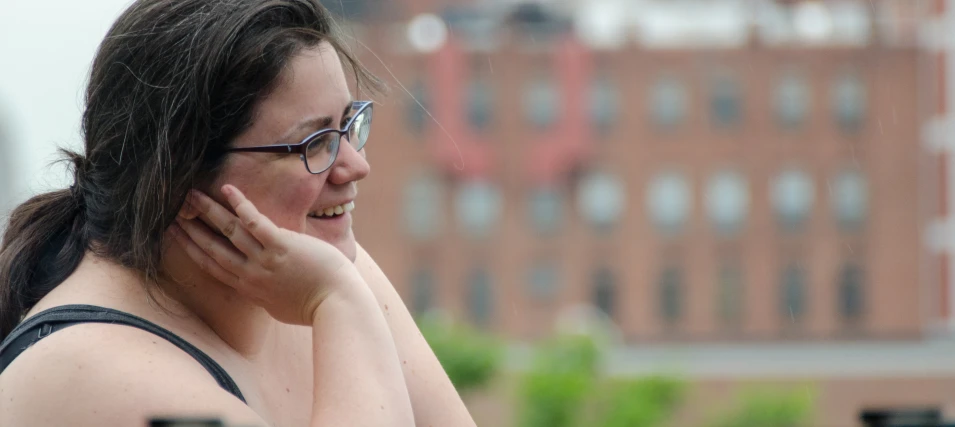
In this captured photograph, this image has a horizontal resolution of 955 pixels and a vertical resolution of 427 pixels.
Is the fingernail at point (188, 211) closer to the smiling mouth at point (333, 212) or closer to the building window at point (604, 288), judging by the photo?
the smiling mouth at point (333, 212)

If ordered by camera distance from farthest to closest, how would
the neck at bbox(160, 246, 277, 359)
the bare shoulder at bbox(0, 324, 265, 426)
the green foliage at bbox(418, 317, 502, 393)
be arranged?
the green foliage at bbox(418, 317, 502, 393) → the neck at bbox(160, 246, 277, 359) → the bare shoulder at bbox(0, 324, 265, 426)

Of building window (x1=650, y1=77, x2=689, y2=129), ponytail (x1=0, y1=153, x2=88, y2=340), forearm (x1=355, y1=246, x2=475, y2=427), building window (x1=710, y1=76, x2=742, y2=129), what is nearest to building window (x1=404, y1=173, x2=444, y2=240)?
building window (x1=650, y1=77, x2=689, y2=129)

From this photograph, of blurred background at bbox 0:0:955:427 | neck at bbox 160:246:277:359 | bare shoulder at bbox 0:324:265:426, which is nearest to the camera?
bare shoulder at bbox 0:324:265:426

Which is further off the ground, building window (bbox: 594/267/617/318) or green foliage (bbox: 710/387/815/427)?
building window (bbox: 594/267/617/318)

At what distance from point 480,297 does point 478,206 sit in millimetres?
3767

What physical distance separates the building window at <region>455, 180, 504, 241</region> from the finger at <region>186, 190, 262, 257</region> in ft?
165

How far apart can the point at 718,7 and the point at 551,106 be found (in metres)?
7.67

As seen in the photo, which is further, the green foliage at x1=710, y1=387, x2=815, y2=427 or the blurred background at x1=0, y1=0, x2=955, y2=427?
the blurred background at x1=0, y1=0, x2=955, y2=427

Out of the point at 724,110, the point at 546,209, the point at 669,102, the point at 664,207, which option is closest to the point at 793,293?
the point at 664,207

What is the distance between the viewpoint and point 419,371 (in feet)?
6.49

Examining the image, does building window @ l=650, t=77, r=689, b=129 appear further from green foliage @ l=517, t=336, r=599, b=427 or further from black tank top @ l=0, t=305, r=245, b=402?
black tank top @ l=0, t=305, r=245, b=402

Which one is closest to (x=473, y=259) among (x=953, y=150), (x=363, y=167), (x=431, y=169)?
(x=431, y=169)

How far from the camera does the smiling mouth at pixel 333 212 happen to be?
6.04 ft

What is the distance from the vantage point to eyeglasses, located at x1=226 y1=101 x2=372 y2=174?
176 centimetres
